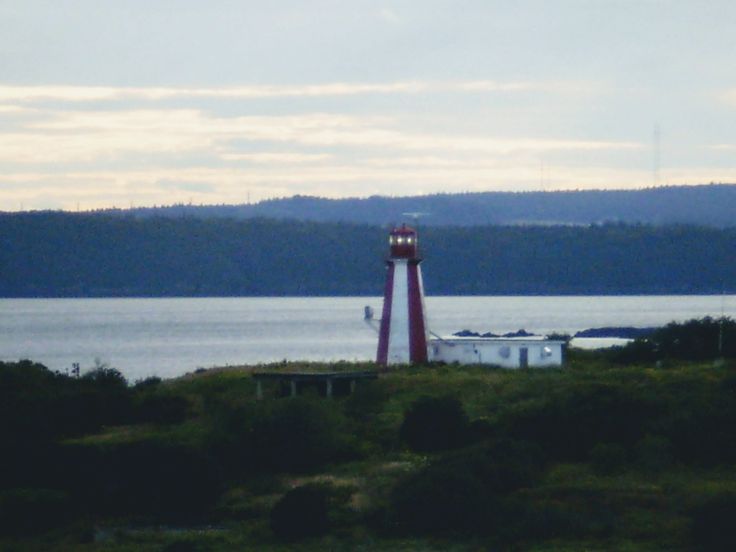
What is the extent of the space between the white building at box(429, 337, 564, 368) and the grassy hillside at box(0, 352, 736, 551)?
3.15 metres

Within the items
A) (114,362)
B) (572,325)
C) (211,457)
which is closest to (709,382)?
(211,457)

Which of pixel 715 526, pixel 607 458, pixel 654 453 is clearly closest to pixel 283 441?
pixel 607 458

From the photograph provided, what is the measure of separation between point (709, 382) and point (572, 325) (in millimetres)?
76820

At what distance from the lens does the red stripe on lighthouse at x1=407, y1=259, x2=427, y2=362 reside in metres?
47.4

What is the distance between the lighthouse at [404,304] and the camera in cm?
4747

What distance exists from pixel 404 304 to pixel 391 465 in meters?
11.3

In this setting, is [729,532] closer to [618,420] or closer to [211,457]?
[618,420]

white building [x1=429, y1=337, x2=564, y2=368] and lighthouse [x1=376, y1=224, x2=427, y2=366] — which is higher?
lighthouse [x1=376, y1=224, x2=427, y2=366]

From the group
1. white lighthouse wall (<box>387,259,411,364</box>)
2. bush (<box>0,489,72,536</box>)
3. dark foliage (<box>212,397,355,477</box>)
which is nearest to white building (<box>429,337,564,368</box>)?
white lighthouse wall (<box>387,259,411,364</box>)

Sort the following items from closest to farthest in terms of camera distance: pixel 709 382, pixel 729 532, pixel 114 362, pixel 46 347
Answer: pixel 729 532 < pixel 709 382 < pixel 114 362 < pixel 46 347

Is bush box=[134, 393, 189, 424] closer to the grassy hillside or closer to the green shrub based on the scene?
the grassy hillside

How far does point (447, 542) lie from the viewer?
31.4 m

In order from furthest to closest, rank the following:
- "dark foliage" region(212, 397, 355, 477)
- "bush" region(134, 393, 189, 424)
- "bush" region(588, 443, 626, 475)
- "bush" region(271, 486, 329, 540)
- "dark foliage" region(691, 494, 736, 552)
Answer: "bush" region(134, 393, 189, 424), "dark foliage" region(212, 397, 355, 477), "bush" region(588, 443, 626, 475), "bush" region(271, 486, 329, 540), "dark foliage" region(691, 494, 736, 552)

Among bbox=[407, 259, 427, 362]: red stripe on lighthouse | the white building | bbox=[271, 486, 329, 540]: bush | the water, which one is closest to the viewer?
bbox=[271, 486, 329, 540]: bush
